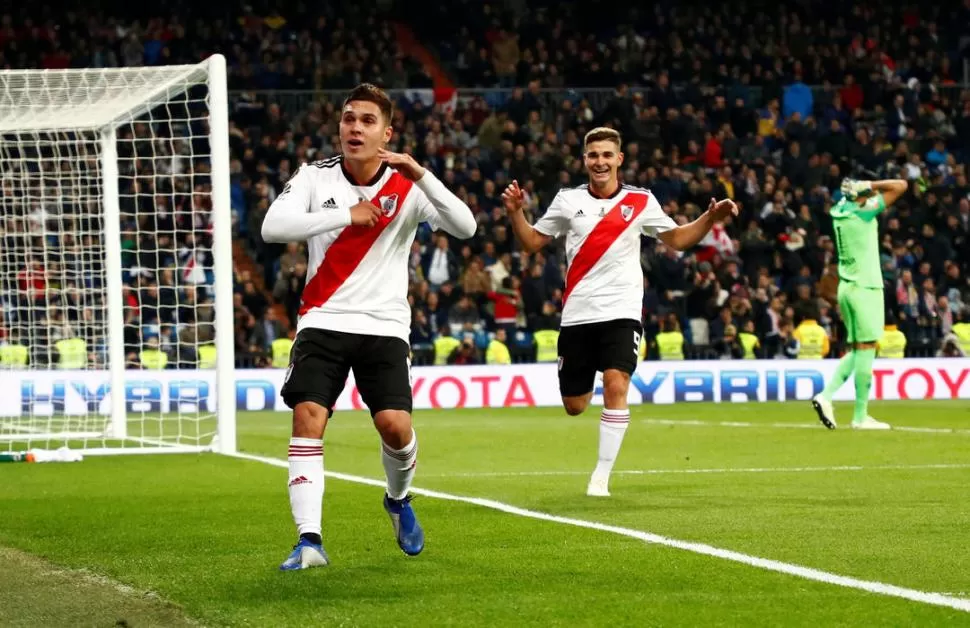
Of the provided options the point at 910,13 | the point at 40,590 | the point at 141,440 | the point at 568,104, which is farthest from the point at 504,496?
the point at 910,13

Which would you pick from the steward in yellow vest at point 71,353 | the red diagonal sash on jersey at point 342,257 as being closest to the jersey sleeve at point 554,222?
the red diagonal sash on jersey at point 342,257

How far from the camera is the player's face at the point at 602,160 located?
33.9 ft

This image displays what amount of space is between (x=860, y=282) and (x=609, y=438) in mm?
7187

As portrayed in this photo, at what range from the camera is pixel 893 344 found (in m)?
26.0

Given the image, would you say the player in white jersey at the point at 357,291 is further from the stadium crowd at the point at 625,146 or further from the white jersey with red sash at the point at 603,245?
the stadium crowd at the point at 625,146

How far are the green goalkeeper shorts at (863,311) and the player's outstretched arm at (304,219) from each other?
10.6 meters

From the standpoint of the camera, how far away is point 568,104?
3038 centimetres

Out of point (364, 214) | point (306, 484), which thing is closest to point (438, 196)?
point (364, 214)

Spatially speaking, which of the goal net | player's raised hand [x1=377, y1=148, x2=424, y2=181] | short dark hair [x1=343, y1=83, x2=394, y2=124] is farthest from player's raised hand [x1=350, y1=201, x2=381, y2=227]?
the goal net

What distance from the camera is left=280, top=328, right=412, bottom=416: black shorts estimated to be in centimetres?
683

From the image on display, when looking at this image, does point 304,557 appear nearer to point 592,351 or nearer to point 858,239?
point 592,351

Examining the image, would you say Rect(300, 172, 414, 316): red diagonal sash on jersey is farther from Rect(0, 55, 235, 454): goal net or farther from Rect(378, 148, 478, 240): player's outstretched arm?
Rect(0, 55, 235, 454): goal net

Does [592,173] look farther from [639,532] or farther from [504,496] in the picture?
[639,532]

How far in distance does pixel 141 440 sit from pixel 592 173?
269 inches
